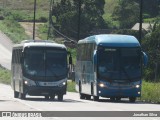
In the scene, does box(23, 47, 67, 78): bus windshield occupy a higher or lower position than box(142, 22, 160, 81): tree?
higher

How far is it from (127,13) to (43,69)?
311 feet

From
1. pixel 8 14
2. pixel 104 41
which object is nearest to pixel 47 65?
pixel 104 41

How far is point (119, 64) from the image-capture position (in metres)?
38.6

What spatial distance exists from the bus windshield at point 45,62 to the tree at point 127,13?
306 ft

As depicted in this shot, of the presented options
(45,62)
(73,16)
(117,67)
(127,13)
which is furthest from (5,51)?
(117,67)

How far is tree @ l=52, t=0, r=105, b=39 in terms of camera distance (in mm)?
113938

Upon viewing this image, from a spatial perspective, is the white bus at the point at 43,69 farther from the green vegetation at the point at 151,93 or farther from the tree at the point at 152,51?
the tree at the point at 152,51

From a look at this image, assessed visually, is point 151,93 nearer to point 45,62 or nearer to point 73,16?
point 45,62

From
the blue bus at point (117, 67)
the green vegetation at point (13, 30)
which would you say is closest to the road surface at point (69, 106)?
the blue bus at point (117, 67)

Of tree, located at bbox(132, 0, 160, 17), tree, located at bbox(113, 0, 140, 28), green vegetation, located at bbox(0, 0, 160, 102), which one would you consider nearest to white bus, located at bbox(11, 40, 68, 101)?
green vegetation, located at bbox(0, 0, 160, 102)

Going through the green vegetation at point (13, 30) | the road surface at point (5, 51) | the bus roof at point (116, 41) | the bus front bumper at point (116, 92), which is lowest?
the road surface at point (5, 51)

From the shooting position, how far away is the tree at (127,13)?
5212 inches

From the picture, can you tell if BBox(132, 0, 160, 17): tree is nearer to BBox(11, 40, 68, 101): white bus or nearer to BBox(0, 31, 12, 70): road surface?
BBox(0, 31, 12, 70): road surface

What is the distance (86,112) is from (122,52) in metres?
11.5
